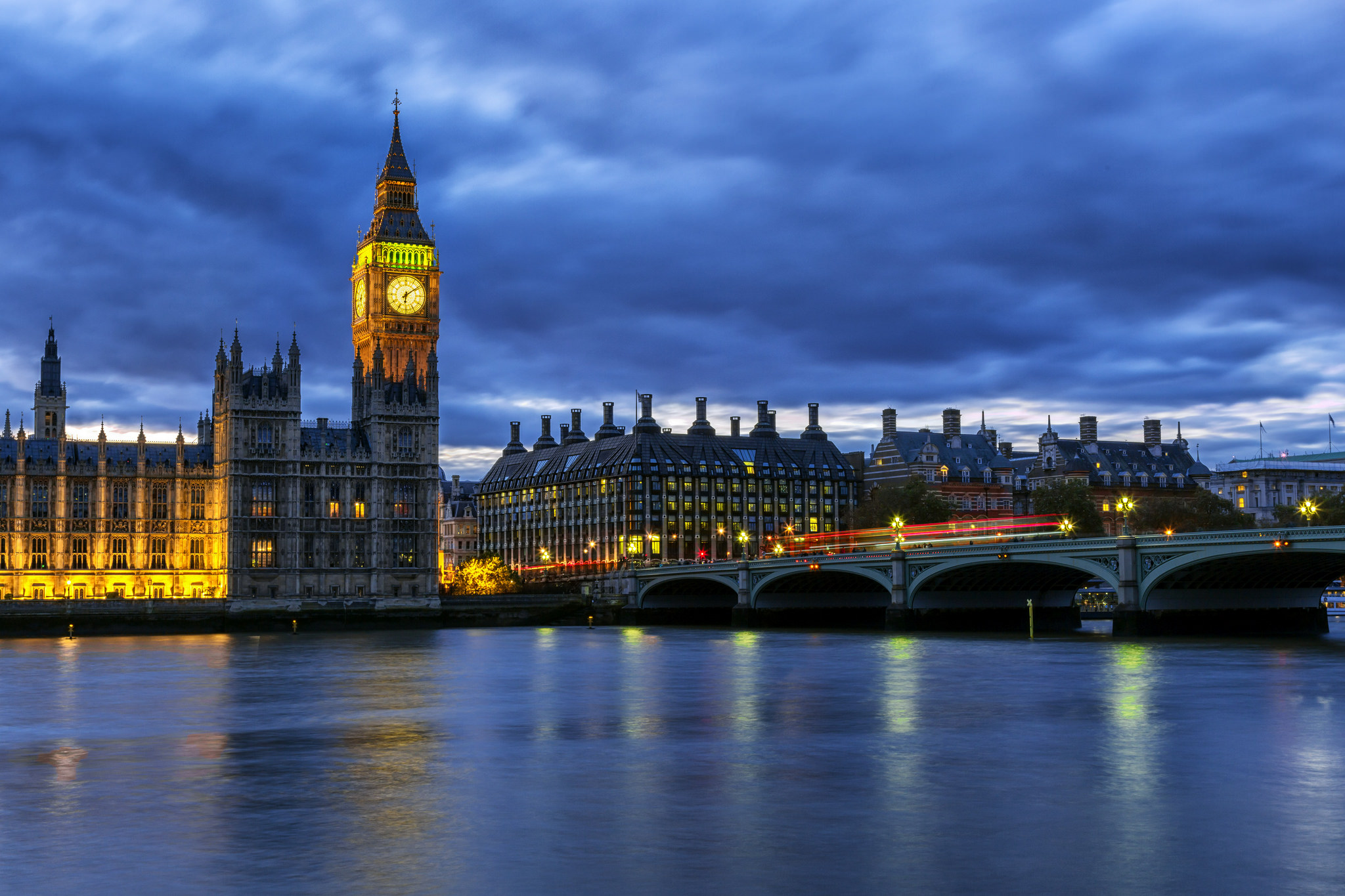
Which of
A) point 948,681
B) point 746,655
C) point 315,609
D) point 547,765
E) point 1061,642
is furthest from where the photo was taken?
point 315,609

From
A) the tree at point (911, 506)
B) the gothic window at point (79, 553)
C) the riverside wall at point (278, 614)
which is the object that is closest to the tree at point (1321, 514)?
the tree at point (911, 506)

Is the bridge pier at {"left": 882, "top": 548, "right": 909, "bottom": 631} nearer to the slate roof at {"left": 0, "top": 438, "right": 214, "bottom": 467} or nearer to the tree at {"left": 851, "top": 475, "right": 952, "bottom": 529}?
the tree at {"left": 851, "top": 475, "right": 952, "bottom": 529}

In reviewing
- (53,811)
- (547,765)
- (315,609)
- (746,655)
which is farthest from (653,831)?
(315,609)

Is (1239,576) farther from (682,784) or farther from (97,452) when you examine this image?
(97,452)

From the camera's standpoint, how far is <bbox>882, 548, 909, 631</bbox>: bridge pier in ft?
373

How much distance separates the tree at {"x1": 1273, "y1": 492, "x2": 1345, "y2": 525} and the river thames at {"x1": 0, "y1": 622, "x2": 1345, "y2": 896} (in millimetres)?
87860

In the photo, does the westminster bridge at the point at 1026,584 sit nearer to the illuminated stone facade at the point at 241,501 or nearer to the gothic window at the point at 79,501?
the illuminated stone facade at the point at 241,501

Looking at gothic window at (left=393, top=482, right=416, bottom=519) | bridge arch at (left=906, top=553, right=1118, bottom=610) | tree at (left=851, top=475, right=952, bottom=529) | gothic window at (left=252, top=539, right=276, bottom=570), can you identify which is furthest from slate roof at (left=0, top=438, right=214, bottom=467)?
bridge arch at (left=906, top=553, right=1118, bottom=610)

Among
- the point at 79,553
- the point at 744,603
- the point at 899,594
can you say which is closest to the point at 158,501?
the point at 79,553

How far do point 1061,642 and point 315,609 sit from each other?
2873 inches

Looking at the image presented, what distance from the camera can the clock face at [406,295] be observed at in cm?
17438

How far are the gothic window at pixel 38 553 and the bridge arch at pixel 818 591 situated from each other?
6761 cm

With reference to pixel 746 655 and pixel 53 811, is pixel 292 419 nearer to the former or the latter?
pixel 746 655

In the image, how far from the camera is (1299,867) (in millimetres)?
22047
